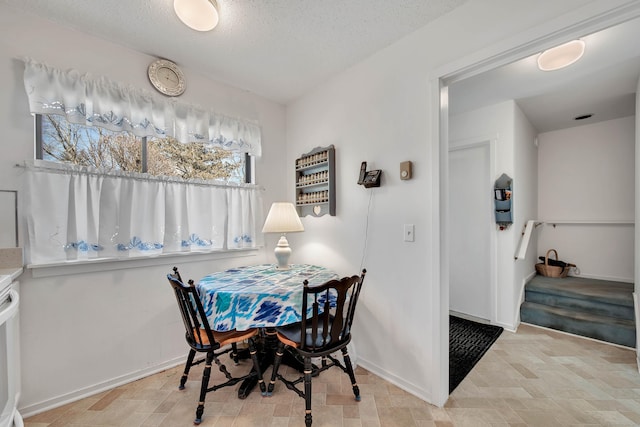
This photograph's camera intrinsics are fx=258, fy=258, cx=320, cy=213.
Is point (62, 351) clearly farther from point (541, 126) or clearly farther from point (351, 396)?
point (541, 126)

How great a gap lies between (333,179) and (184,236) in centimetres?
140

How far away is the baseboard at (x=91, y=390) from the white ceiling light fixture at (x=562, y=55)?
3.74 metres

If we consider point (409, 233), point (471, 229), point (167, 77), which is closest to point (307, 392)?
point (409, 233)

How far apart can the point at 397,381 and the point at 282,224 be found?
147 cm

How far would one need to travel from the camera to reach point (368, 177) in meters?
2.05

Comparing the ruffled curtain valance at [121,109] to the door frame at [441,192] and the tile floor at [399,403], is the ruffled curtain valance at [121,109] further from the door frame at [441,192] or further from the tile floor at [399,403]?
the tile floor at [399,403]

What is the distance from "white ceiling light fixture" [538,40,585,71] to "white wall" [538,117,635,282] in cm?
246

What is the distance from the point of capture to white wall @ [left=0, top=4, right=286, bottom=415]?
1597mm

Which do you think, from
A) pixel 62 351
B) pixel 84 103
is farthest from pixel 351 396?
pixel 84 103

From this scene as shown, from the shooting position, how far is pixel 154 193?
2.05m

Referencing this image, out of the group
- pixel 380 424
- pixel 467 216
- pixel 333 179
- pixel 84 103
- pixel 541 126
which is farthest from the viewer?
pixel 541 126

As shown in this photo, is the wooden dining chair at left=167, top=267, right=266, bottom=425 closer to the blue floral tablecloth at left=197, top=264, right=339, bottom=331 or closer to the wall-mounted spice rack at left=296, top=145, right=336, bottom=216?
the blue floral tablecloth at left=197, top=264, right=339, bottom=331

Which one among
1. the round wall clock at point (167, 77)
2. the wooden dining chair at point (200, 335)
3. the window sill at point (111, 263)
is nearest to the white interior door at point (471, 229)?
the wooden dining chair at point (200, 335)

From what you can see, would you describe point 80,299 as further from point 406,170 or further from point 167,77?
point 406,170
